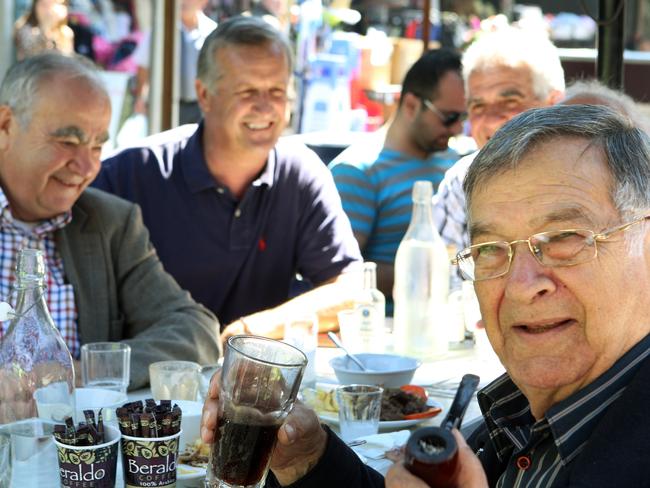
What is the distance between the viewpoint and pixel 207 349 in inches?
126

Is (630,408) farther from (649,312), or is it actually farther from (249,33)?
(249,33)

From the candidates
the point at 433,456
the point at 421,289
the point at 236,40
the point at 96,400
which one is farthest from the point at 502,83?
the point at 433,456

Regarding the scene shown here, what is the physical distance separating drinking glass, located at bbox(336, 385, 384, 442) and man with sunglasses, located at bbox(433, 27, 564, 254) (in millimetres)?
2248

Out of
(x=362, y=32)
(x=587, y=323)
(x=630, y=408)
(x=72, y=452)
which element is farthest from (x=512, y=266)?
(x=362, y=32)

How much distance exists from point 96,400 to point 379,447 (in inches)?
26.5

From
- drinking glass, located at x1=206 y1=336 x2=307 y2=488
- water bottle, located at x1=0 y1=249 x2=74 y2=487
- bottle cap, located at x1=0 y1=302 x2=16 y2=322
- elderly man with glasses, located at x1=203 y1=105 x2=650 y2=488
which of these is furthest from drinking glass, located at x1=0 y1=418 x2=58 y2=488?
elderly man with glasses, located at x1=203 y1=105 x2=650 y2=488

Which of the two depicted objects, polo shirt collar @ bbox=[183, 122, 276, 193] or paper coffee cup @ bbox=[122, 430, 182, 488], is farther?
polo shirt collar @ bbox=[183, 122, 276, 193]

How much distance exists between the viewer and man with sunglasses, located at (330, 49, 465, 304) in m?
4.97

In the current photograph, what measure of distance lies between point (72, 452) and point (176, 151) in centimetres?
266

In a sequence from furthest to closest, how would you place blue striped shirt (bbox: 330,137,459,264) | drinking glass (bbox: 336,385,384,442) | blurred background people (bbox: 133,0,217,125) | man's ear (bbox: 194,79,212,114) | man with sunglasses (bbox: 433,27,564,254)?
blurred background people (bbox: 133,0,217,125) < blue striped shirt (bbox: 330,137,459,264) < man with sunglasses (bbox: 433,27,564,254) < man's ear (bbox: 194,79,212,114) < drinking glass (bbox: 336,385,384,442)

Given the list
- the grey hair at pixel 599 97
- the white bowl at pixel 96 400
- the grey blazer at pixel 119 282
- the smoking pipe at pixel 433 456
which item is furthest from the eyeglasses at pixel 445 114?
the smoking pipe at pixel 433 456

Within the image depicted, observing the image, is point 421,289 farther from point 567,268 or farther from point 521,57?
point 521,57

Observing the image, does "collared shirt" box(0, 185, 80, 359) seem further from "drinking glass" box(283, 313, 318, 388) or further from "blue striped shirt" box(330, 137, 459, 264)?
"blue striped shirt" box(330, 137, 459, 264)

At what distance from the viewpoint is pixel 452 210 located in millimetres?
4586
